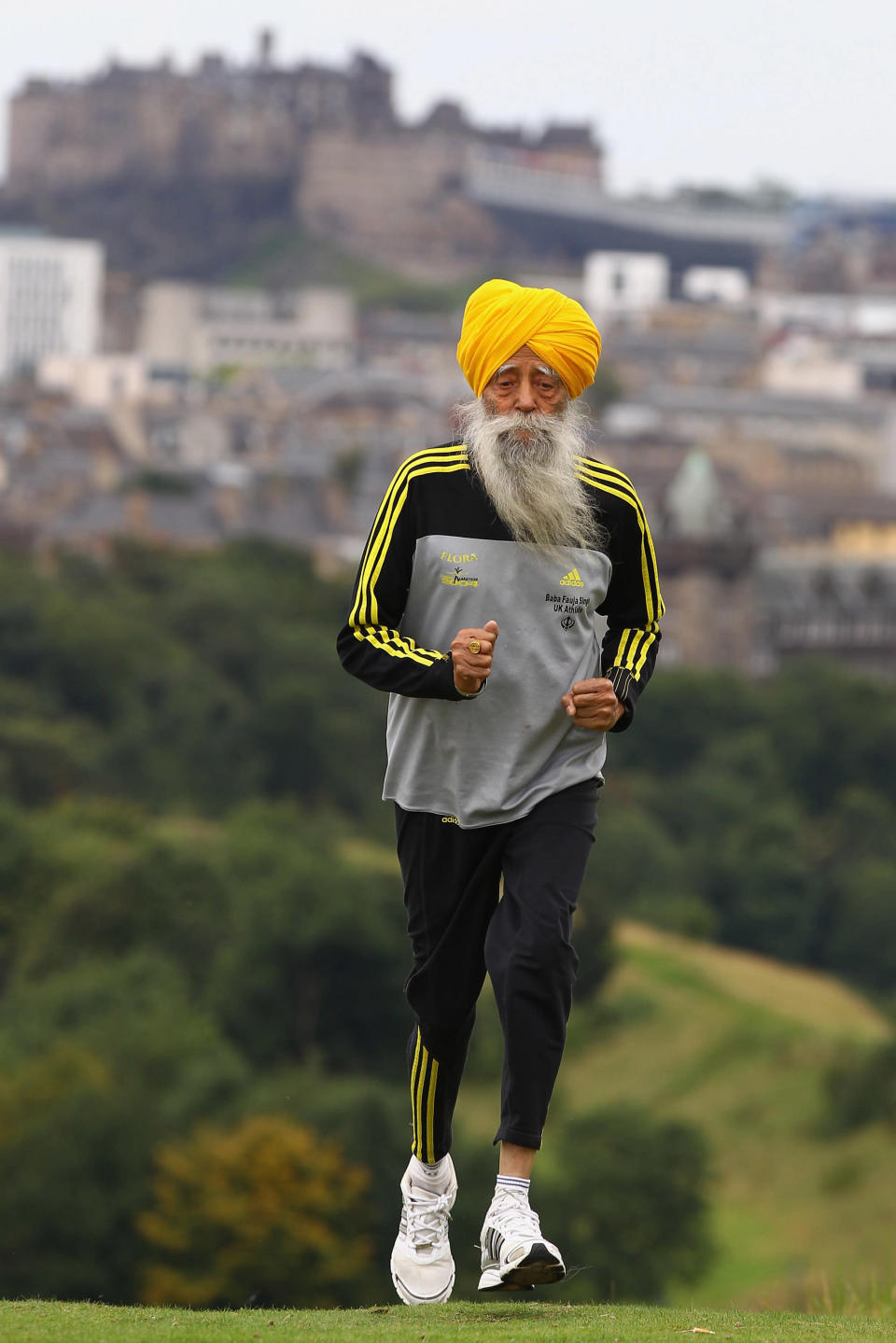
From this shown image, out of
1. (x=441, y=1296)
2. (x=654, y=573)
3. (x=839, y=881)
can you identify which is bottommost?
(x=839, y=881)

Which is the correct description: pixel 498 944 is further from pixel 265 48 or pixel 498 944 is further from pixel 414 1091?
pixel 265 48

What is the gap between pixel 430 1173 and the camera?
527 centimetres

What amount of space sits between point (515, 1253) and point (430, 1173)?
52 cm

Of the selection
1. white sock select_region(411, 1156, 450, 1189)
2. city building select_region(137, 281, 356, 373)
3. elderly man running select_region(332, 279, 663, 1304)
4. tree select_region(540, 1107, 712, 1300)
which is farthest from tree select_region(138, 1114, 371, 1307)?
city building select_region(137, 281, 356, 373)

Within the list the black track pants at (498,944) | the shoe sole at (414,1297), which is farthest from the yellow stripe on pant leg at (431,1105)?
the shoe sole at (414,1297)

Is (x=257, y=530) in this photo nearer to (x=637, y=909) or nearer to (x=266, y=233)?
(x=637, y=909)

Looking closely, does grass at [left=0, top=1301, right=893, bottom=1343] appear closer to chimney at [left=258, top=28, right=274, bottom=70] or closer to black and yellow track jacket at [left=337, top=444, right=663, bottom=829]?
black and yellow track jacket at [left=337, top=444, right=663, bottom=829]

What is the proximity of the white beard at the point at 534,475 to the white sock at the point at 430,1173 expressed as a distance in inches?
45.7

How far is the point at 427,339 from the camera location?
460 feet

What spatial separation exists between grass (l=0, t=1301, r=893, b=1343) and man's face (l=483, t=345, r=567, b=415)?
1.60 meters

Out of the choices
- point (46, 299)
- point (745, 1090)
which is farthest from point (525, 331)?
point (46, 299)

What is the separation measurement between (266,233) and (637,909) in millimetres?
104510

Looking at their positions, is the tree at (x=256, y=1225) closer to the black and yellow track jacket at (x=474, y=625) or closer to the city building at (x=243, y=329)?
the black and yellow track jacket at (x=474, y=625)

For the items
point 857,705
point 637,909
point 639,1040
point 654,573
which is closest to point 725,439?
point 857,705
